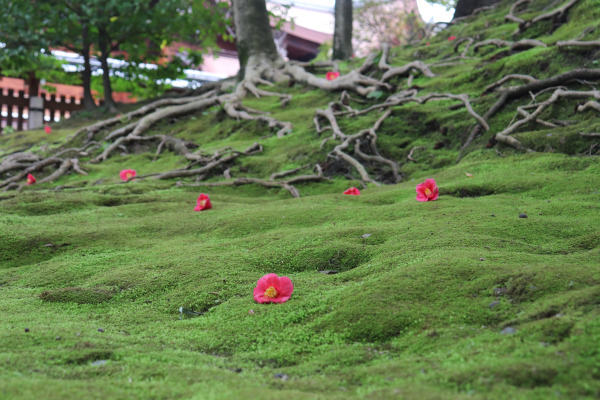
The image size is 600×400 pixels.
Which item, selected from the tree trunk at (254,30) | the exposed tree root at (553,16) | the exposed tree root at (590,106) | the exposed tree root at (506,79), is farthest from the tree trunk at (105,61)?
the exposed tree root at (590,106)

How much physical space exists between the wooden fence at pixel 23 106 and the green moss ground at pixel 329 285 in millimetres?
10712

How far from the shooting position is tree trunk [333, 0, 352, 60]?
1234 centimetres

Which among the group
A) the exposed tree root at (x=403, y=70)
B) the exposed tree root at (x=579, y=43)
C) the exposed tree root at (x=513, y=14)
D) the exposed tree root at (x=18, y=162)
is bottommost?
the exposed tree root at (x=18, y=162)

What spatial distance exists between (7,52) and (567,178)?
1056 centimetres

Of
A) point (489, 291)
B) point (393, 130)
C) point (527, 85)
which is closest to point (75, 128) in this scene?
point (393, 130)

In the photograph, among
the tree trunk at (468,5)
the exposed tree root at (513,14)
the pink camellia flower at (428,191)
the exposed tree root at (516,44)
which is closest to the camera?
the pink camellia flower at (428,191)

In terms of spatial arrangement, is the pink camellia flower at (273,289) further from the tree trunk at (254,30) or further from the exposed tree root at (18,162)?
the tree trunk at (254,30)

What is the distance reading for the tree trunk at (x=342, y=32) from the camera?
1234 centimetres

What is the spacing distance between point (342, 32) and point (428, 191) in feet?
30.9

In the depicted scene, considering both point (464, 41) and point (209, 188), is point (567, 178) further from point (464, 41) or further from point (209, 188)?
point (464, 41)

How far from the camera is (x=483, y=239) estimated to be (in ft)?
9.46

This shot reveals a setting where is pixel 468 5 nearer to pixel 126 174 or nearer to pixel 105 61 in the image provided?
pixel 105 61

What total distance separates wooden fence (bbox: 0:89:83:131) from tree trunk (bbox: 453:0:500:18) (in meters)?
10.7

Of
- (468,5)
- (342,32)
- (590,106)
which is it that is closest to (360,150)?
(590,106)
